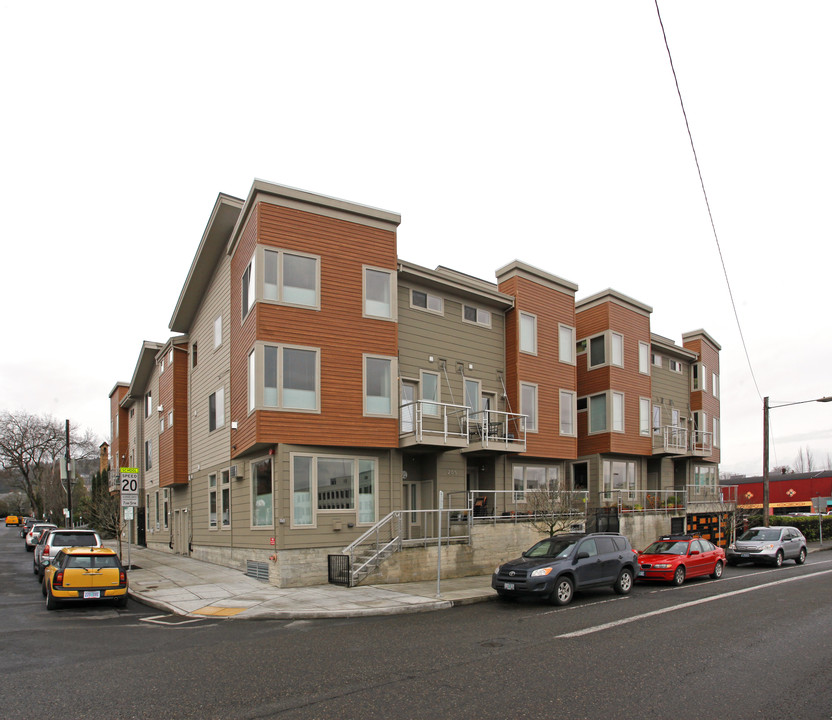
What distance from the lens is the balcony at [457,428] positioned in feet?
66.4

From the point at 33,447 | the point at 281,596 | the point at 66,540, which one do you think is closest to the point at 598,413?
the point at 281,596

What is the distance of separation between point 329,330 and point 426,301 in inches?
194

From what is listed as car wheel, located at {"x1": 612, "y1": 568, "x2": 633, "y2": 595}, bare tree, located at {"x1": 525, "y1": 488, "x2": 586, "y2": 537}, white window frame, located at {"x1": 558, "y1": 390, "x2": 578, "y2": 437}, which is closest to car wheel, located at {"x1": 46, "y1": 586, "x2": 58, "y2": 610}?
car wheel, located at {"x1": 612, "y1": 568, "x2": 633, "y2": 595}

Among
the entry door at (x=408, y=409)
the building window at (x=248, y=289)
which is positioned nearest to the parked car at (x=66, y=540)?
the building window at (x=248, y=289)

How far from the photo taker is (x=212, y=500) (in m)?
24.6

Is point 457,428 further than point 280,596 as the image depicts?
Yes

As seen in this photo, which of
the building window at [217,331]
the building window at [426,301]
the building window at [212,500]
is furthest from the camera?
the building window at [217,331]

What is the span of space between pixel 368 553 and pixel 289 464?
128 inches

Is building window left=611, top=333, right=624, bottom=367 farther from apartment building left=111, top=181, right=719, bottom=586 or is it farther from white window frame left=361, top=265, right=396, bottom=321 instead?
white window frame left=361, top=265, right=396, bottom=321

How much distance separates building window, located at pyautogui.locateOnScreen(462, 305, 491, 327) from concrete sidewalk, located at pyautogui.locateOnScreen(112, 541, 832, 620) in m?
9.05

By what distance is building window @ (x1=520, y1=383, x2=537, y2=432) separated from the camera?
84.0ft

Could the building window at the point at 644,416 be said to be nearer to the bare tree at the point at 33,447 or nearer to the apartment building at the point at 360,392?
the apartment building at the point at 360,392

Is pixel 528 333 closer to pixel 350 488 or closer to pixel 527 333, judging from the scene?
pixel 527 333

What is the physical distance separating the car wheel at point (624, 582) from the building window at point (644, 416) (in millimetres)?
14419
